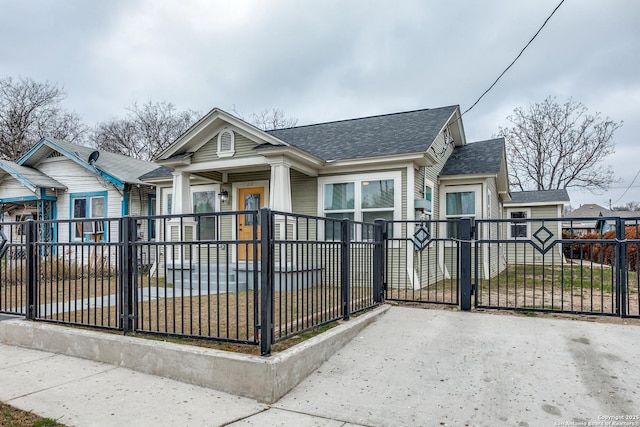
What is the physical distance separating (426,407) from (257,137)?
6.82 m

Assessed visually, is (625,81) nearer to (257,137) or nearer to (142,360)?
(257,137)

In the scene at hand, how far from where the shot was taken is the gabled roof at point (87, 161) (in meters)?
13.6

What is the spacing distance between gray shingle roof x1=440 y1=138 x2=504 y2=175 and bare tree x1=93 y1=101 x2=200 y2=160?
76.0 ft

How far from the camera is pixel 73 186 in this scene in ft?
47.7

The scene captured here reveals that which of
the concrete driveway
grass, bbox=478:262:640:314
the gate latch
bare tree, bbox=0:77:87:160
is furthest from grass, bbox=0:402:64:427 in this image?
bare tree, bbox=0:77:87:160

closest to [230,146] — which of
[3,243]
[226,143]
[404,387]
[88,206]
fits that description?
[226,143]

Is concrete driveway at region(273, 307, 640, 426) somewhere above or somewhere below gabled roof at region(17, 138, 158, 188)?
below

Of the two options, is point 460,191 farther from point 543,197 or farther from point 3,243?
point 3,243

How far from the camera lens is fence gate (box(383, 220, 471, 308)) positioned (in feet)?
19.6

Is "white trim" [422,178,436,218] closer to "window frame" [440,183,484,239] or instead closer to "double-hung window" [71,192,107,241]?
"window frame" [440,183,484,239]

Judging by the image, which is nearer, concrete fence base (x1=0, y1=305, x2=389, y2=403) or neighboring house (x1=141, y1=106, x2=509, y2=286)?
concrete fence base (x1=0, y1=305, x2=389, y2=403)

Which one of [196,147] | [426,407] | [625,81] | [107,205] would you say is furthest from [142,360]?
[625,81]

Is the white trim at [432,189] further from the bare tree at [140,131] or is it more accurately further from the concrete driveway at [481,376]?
the bare tree at [140,131]

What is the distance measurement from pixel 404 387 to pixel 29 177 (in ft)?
51.5
